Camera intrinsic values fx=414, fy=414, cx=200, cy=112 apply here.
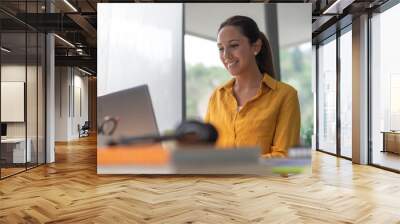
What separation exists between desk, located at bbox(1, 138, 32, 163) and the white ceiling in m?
4.79

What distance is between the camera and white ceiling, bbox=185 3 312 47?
2.05 metres

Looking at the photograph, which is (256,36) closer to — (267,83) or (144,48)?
(267,83)

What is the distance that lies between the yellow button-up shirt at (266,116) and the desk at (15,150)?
4.95m

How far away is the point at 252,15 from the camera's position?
1.95 m

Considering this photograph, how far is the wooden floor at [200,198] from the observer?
3.74 m

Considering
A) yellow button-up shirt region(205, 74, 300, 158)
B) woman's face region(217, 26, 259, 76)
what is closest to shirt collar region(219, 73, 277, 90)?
yellow button-up shirt region(205, 74, 300, 158)

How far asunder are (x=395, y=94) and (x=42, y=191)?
16.8ft

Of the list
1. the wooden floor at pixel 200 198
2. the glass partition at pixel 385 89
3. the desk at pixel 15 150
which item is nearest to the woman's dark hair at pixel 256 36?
the wooden floor at pixel 200 198

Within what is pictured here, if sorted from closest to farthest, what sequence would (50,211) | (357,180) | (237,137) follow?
(237,137), (50,211), (357,180)

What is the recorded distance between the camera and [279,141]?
2002mm

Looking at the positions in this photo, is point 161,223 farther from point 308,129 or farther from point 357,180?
point 357,180

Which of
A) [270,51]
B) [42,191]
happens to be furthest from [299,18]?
[42,191]

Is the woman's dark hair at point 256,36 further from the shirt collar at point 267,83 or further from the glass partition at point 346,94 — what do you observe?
the glass partition at point 346,94

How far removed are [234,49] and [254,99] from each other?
0.30 metres
